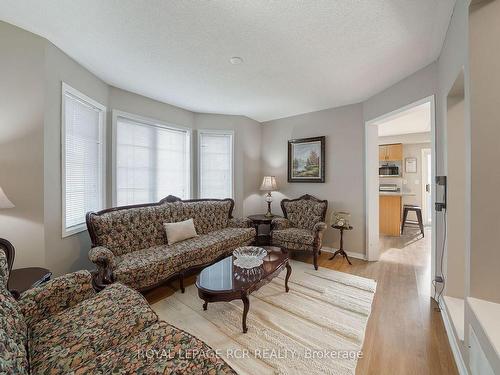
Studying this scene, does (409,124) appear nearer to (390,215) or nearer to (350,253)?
(390,215)

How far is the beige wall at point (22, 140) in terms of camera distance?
1893 mm

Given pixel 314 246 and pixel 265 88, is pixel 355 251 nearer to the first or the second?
pixel 314 246

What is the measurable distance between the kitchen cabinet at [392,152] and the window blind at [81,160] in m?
6.40

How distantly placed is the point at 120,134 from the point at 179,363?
3149 millimetres

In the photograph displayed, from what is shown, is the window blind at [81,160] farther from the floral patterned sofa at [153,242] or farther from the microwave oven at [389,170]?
the microwave oven at [389,170]

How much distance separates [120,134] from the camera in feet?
10.4

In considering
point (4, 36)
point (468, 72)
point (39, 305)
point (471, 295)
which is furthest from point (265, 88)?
point (39, 305)

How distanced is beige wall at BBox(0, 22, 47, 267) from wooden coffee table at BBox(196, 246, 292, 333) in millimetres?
1578

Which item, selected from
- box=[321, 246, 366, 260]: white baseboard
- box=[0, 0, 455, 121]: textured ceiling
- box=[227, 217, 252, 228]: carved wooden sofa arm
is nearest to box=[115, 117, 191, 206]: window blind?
box=[0, 0, 455, 121]: textured ceiling

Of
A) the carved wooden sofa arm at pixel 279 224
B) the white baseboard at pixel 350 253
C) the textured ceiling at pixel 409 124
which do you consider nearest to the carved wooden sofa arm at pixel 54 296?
the carved wooden sofa arm at pixel 279 224

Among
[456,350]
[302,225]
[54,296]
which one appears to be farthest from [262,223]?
[54,296]

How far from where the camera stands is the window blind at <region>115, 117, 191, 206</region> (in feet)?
10.5

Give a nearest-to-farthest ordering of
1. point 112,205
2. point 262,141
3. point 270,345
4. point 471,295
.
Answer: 1. point 471,295
2. point 270,345
3. point 112,205
4. point 262,141

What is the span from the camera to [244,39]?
1.96 metres
